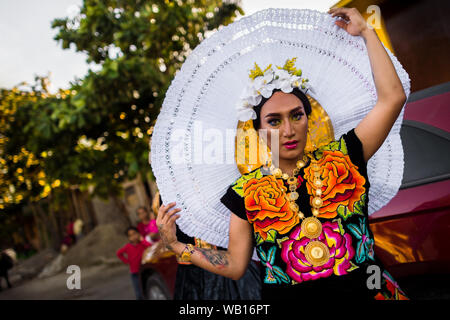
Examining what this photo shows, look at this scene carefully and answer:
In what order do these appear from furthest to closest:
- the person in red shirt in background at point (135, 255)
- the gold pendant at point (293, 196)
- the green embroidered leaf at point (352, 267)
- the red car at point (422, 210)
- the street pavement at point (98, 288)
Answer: the street pavement at point (98, 288) < the person in red shirt in background at point (135, 255) < the red car at point (422, 210) < the gold pendant at point (293, 196) < the green embroidered leaf at point (352, 267)

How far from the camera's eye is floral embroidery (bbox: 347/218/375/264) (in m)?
1.32

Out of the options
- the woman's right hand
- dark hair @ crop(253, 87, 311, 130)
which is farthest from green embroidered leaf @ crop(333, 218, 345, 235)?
the woman's right hand

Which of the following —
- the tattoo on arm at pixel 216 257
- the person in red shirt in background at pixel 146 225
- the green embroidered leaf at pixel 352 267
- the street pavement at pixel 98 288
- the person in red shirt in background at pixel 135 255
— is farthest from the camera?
the street pavement at pixel 98 288

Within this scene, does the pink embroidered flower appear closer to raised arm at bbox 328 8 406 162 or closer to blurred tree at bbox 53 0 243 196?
raised arm at bbox 328 8 406 162

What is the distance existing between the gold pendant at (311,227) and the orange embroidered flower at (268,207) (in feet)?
0.11

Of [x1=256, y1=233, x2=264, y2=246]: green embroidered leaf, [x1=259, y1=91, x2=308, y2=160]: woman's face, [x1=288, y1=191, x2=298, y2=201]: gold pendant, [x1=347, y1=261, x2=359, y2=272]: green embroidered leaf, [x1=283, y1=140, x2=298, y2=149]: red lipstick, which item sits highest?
[x1=259, y1=91, x2=308, y2=160]: woman's face

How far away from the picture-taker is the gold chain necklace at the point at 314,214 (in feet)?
4.32

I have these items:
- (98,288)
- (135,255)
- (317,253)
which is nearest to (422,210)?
(317,253)

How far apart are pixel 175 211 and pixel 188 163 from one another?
0.71 ft

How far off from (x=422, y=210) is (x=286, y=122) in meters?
1.42

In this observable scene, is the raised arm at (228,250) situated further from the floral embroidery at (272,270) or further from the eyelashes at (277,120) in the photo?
the eyelashes at (277,120)

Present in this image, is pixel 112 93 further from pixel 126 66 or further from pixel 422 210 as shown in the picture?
pixel 422 210

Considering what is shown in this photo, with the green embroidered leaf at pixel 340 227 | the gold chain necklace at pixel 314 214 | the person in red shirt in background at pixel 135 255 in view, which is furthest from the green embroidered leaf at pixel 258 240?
the person in red shirt in background at pixel 135 255

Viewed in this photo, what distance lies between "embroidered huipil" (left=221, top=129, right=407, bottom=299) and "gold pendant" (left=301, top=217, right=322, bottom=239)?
0.02m
